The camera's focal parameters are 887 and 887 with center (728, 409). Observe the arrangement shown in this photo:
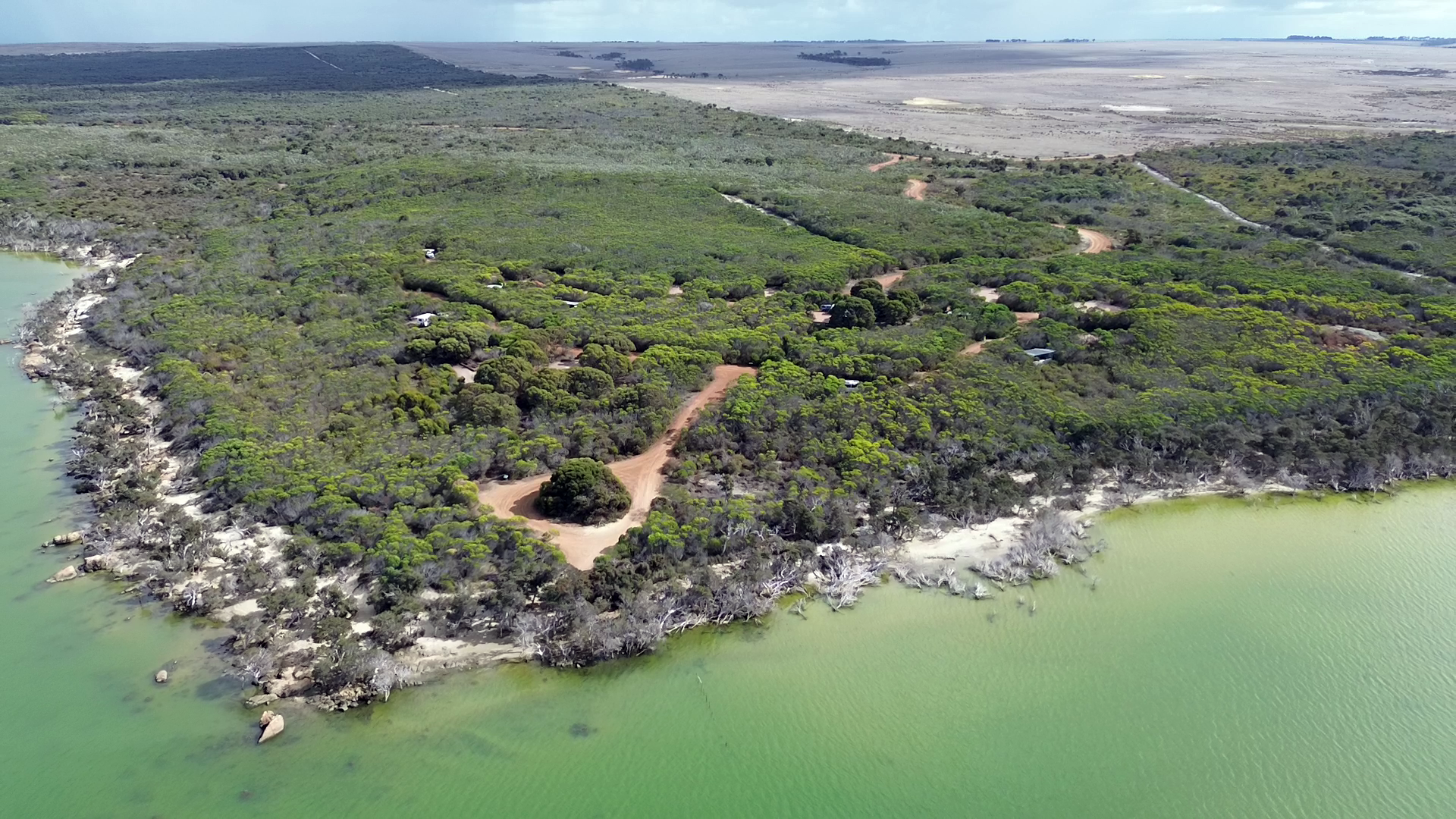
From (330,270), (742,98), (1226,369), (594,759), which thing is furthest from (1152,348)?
(742,98)

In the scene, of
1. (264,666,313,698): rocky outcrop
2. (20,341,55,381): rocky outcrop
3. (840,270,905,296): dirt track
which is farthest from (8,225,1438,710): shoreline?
(840,270,905,296): dirt track

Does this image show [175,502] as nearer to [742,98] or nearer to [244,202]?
[244,202]

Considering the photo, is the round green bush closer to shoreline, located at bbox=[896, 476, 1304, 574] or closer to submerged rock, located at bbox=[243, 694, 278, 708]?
shoreline, located at bbox=[896, 476, 1304, 574]

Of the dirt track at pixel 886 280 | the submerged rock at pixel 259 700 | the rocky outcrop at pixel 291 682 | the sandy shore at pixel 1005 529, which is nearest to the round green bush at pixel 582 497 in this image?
the rocky outcrop at pixel 291 682

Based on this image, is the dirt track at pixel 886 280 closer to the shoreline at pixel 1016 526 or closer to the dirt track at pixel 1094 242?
the dirt track at pixel 1094 242

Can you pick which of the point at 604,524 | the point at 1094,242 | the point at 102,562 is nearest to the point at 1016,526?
the point at 604,524
